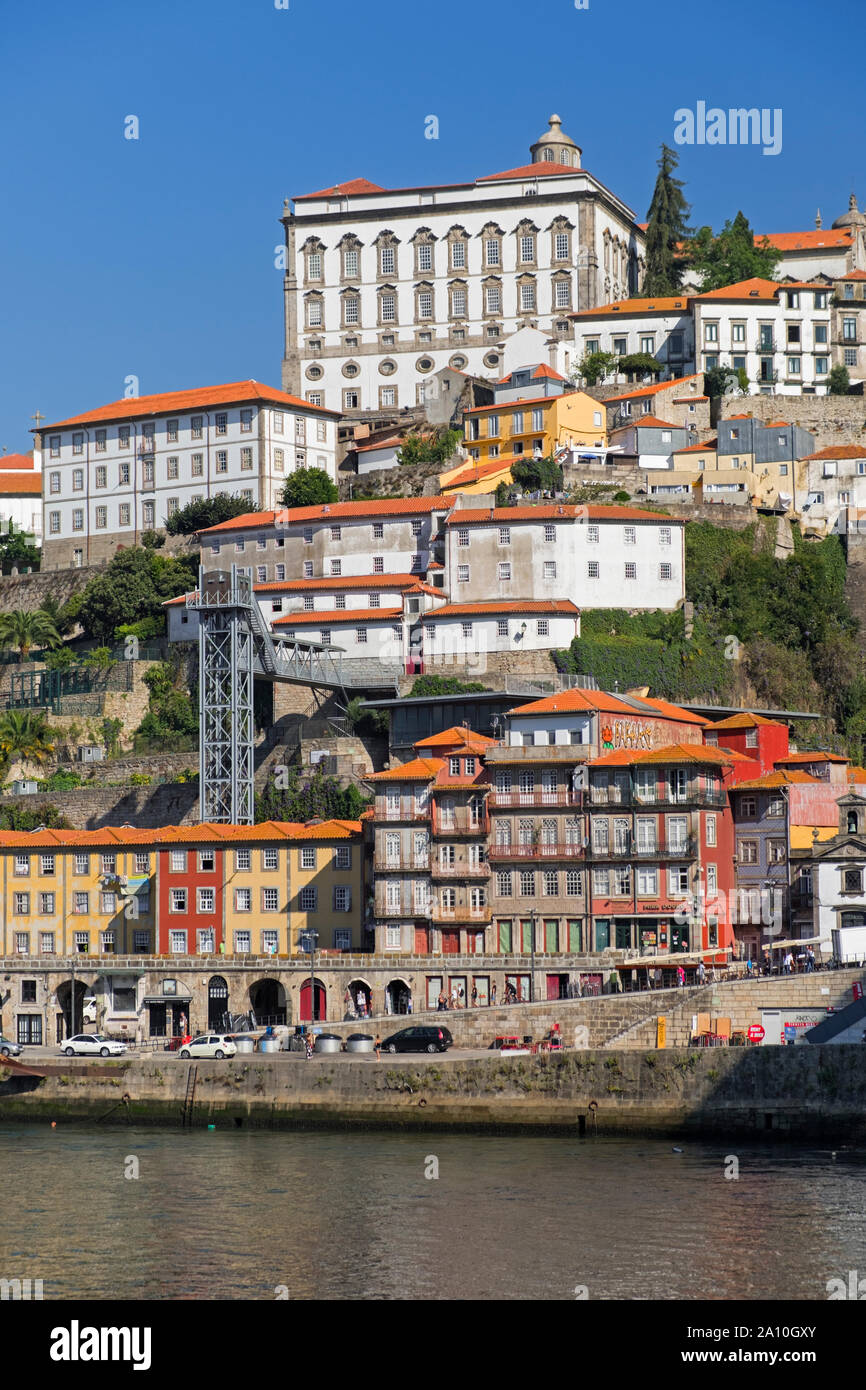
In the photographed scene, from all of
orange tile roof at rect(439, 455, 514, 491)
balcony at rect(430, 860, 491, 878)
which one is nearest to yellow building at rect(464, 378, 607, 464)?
orange tile roof at rect(439, 455, 514, 491)

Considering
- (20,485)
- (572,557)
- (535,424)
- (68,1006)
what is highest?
(20,485)

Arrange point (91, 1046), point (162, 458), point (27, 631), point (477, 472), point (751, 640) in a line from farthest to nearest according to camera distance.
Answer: point (162, 458), point (27, 631), point (477, 472), point (751, 640), point (91, 1046)

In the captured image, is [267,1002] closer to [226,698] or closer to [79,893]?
[79,893]

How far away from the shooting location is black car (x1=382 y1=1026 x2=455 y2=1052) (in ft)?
209

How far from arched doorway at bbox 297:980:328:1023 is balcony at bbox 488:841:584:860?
749cm

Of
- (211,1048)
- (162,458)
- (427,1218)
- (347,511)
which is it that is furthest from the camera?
(162,458)

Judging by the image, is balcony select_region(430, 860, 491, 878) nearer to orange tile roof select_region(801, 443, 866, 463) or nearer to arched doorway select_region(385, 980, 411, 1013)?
arched doorway select_region(385, 980, 411, 1013)

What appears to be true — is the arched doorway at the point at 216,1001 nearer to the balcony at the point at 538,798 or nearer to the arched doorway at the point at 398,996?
the arched doorway at the point at 398,996

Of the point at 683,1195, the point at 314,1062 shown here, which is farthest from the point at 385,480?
the point at 683,1195

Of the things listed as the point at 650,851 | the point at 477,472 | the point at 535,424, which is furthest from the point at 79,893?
the point at 535,424

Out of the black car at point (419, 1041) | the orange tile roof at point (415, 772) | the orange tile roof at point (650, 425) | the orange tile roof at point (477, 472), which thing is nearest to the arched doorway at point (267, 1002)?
the orange tile roof at point (415, 772)

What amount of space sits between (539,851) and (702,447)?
4387 cm

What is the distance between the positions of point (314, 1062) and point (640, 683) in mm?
35128

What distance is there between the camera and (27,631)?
4397 inches
